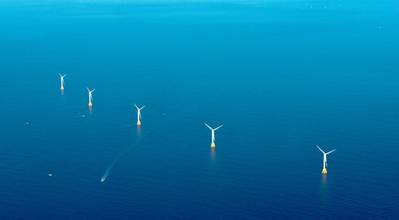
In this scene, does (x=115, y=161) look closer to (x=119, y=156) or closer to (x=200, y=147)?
(x=119, y=156)

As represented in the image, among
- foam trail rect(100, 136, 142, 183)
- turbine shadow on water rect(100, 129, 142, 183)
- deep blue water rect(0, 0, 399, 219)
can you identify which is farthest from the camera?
turbine shadow on water rect(100, 129, 142, 183)

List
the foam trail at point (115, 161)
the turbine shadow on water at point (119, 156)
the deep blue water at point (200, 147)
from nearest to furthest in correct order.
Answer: the deep blue water at point (200, 147) → the foam trail at point (115, 161) → the turbine shadow on water at point (119, 156)


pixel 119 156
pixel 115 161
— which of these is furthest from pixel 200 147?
pixel 115 161

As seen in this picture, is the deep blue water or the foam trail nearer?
the deep blue water

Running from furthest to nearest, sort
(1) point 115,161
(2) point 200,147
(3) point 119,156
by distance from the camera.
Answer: (2) point 200,147
(3) point 119,156
(1) point 115,161

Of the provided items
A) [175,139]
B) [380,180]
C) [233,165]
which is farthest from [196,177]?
[380,180]

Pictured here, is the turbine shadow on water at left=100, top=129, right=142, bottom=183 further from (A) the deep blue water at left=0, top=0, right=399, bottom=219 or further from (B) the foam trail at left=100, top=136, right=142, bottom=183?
A: (A) the deep blue water at left=0, top=0, right=399, bottom=219

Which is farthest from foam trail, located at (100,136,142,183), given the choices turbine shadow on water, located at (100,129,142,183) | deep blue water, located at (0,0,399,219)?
deep blue water, located at (0,0,399,219)

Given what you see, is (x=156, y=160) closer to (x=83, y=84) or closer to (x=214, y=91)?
(x=214, y=91)

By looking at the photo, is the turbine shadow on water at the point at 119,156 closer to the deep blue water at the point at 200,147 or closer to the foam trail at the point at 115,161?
the foam trail at the point at 115,161

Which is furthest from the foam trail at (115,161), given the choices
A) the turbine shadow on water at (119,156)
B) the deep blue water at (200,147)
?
the deep blue water at (200,147)

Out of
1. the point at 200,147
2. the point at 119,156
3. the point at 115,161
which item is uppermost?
the point at 200,147

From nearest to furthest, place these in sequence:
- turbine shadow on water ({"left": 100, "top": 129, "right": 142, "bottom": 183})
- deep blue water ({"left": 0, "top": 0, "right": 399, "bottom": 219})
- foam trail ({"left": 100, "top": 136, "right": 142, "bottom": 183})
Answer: deep blue water ({"left": 0, "top": 0, "right": 399, "bottom": 219})
foam trail ({"left": 100, "top": 136, "right": 142, "bottom": 183})
turbine shadow on water ({"left": 100, "top": 129, "right": 142, "bottom": 183})
